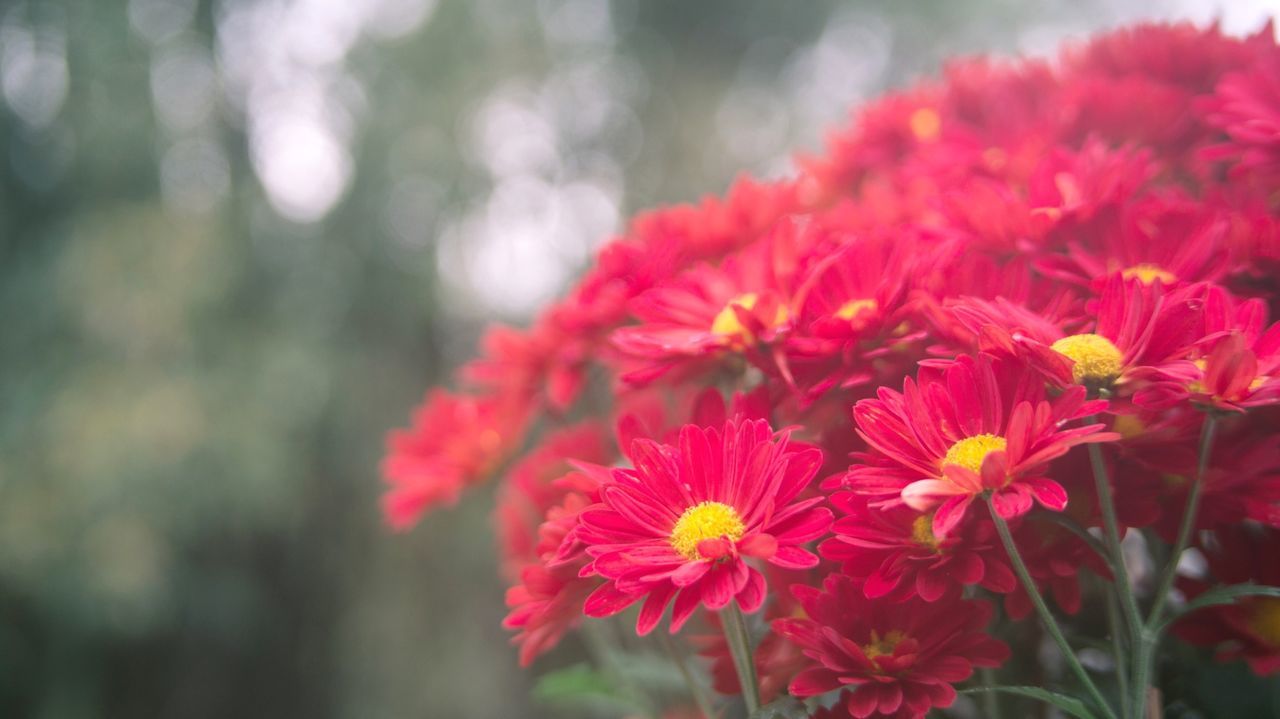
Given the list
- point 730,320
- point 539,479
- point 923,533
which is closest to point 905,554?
point 923,533

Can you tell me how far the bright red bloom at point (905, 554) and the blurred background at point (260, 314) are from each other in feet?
5.08

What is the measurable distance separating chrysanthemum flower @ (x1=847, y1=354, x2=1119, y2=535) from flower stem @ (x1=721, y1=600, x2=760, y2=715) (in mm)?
66

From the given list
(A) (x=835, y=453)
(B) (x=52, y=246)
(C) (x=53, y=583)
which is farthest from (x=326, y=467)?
(A) (x=835, y=453)

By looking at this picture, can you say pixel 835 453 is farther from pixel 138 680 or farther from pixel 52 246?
pixel 138 680

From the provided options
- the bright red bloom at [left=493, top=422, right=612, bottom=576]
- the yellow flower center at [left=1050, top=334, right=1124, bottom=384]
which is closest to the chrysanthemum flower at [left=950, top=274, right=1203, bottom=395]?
the yellow flower center at [left=1050, top=334, right=1124, bottom=384]

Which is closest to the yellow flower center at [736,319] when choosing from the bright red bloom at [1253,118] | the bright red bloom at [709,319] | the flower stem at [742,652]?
the bright red bloom at [709,319]

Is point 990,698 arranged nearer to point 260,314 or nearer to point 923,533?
point 923,533

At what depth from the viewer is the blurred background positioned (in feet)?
5.58

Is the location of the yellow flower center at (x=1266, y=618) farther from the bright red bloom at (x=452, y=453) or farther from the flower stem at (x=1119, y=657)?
the bright red bloom at (x=452, y=453)

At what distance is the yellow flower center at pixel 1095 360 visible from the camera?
28 cm

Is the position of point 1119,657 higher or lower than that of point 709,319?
lower

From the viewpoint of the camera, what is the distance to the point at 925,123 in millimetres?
530

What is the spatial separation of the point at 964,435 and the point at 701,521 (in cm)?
9

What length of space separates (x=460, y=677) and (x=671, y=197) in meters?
1.25
